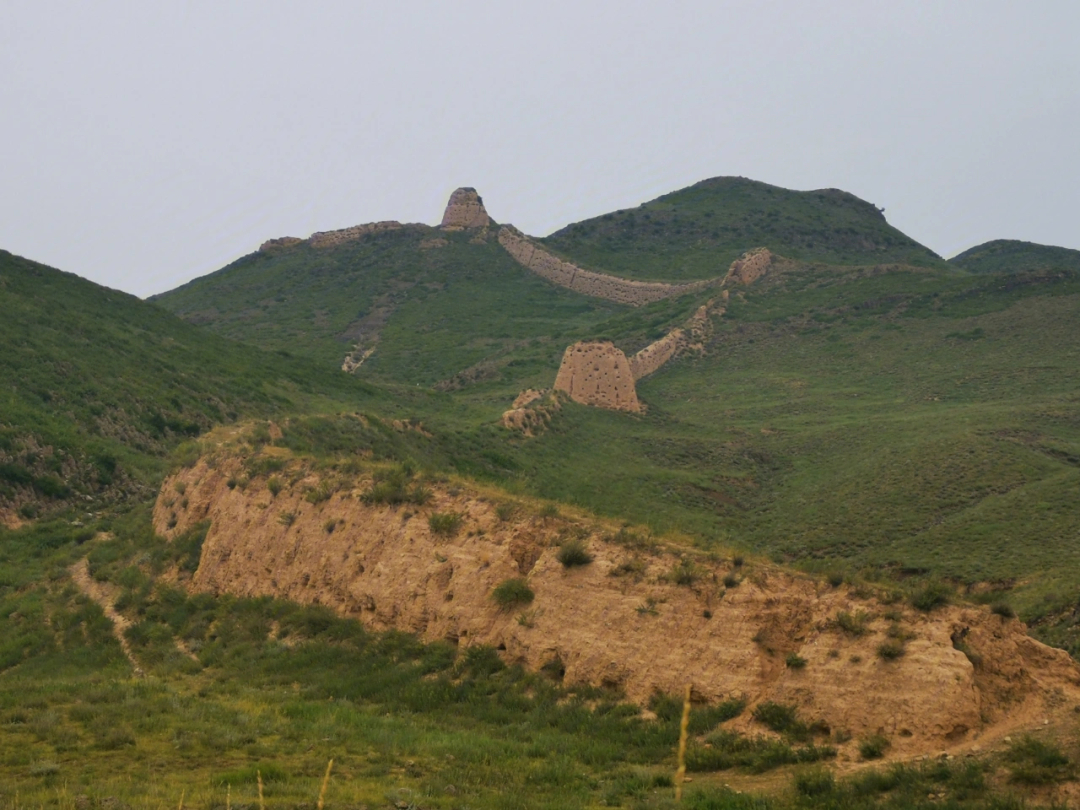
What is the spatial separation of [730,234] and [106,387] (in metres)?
74.3

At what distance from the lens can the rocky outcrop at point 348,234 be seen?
99.9 m

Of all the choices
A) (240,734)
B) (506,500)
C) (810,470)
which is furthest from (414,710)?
(810,470)

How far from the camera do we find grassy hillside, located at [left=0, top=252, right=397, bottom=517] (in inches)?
1179

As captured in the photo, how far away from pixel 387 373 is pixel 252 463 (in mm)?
44895

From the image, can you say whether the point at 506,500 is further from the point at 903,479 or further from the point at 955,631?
the point at 903,479

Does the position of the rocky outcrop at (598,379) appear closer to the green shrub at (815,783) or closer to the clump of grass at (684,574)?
the clump of grass at (684,574)

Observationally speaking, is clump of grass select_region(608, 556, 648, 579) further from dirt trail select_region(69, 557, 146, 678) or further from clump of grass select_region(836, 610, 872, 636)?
dirt trail select_region(69, 557, 146, 678)

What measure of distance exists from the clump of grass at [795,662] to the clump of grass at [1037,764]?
9.38 ft

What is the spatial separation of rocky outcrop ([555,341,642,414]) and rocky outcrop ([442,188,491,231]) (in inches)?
2128

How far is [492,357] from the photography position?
66.2 meters

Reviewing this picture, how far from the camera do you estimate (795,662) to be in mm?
12570

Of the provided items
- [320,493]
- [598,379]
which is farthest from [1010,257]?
[320,493]

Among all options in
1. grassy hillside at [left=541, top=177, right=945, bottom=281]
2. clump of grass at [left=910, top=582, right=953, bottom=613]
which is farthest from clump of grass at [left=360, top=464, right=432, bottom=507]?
grassy hillside at [left=541, top=177, right=945, bottom=281]

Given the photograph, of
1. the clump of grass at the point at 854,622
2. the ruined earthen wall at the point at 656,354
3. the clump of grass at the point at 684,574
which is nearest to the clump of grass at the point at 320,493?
the clump of grass at the point at 684,574
